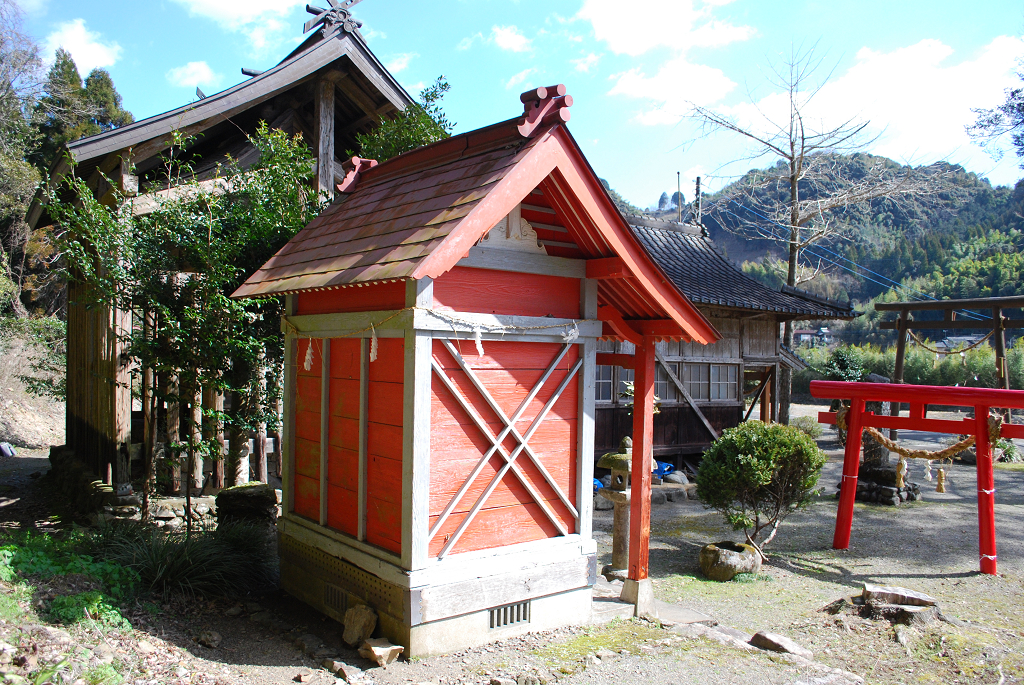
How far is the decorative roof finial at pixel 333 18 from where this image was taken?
29.4 feet

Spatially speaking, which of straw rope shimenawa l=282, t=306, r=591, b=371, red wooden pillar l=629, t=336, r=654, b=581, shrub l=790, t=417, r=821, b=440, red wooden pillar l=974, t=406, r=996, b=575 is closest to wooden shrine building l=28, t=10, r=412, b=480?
straw rope shimenawa l=282, t=306, r=591, b=371

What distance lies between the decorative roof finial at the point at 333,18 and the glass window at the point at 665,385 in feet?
26.2

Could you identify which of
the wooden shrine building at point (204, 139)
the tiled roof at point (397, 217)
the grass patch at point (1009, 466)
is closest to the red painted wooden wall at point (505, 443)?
the tiled roof at point (397, 217)

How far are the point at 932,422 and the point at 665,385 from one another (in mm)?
5213

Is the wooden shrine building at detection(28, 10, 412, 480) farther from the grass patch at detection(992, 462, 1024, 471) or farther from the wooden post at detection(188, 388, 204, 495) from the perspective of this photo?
the grass patch at detection(992, 462, 1024, 471)

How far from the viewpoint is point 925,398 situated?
8266 mm

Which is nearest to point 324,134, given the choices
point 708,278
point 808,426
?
point 708,278

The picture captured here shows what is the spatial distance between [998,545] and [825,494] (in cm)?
363

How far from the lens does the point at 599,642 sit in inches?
199

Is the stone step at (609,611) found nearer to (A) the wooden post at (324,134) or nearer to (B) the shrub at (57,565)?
(B) the shrub at (57,565)

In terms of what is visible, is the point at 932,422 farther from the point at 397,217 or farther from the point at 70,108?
the point at 70,108

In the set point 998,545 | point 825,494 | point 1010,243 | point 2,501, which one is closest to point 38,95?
point 2,501

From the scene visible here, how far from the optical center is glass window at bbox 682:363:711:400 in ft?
43.7

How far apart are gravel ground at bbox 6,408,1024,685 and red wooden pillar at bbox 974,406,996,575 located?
10.3 inches
